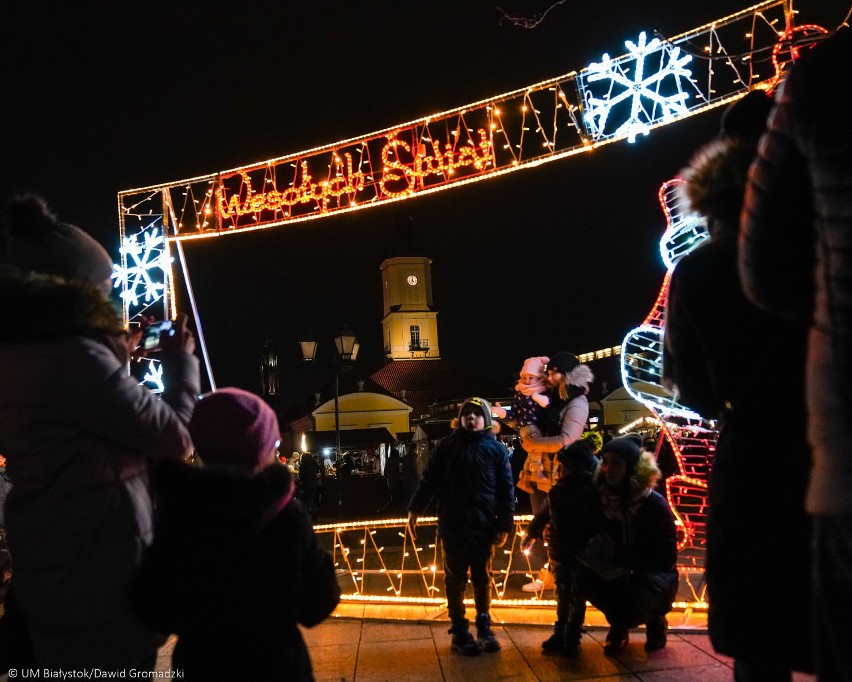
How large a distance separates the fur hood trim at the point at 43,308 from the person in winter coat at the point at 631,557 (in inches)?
145

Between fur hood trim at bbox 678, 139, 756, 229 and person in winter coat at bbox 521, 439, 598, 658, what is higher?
fur hood trim at bbox 678, 139, 756, 229

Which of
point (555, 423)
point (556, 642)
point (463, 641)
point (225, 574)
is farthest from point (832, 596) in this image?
point (555, 423)

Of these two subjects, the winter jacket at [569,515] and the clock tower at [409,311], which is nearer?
the winter jacket at [569,515]

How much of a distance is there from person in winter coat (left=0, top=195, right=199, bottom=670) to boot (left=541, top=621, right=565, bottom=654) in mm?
3330

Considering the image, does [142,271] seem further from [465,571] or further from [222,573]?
[222,573]

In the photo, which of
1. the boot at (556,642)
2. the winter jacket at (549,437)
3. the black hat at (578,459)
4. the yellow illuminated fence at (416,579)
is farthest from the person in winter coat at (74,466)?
the winter jacket at (549,437)

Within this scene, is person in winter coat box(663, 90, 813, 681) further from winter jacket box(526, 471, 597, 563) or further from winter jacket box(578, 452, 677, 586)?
winter jacket box(526, 471, 597, 563)

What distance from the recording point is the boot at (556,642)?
192 inches

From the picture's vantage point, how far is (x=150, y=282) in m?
8.36

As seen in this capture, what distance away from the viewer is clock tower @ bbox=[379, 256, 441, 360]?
220ft

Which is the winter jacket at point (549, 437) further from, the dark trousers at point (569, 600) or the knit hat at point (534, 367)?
the dark trousers at point (569, 600)

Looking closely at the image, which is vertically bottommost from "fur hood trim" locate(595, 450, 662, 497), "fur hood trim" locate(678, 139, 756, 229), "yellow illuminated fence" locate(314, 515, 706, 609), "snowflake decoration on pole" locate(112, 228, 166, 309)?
"yellow illuminated fence" locate(314, 515, 706, 609)

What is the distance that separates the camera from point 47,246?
2504 mm

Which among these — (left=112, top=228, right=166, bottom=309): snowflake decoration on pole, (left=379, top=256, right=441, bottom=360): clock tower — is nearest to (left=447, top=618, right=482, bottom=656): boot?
(left=112, top=228, right=166, bottom=309): snowflake decoration on pole
